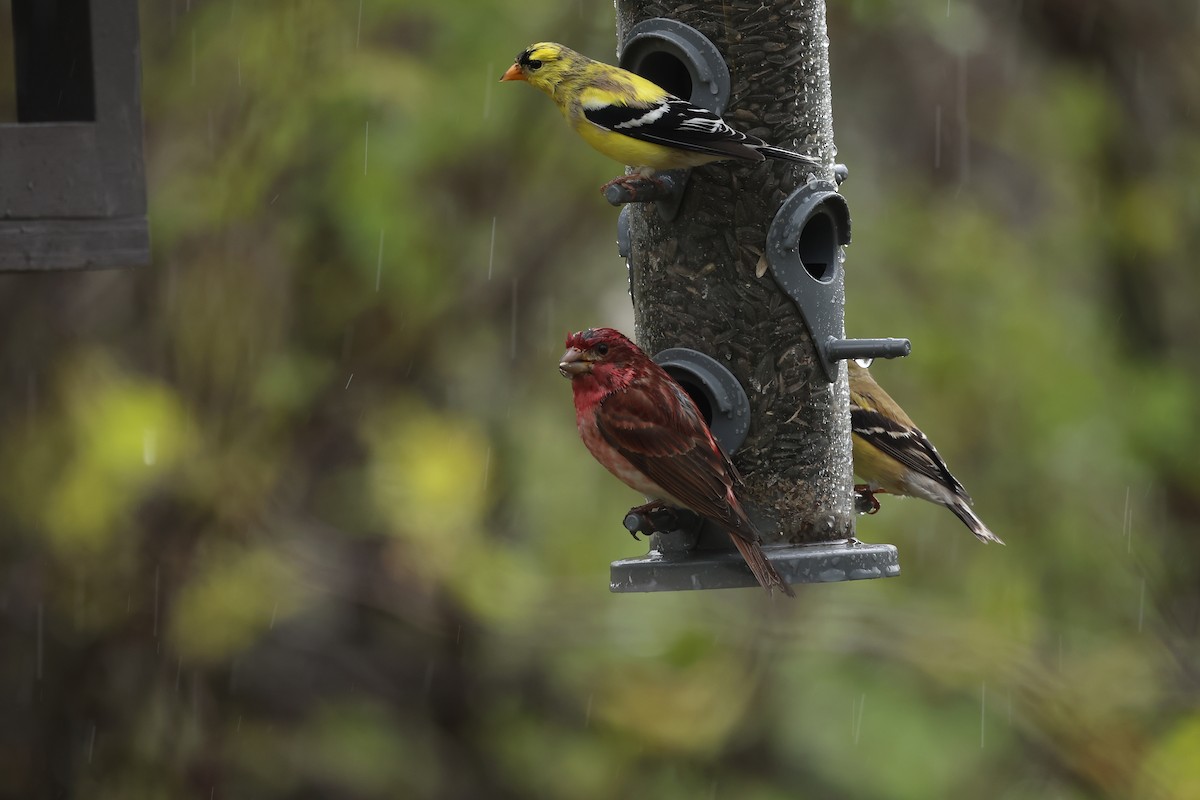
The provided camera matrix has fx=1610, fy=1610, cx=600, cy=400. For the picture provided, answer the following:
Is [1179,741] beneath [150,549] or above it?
beneath

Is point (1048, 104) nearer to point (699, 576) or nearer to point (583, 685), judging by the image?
point (583, 685)

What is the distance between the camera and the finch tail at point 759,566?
502 centimetres

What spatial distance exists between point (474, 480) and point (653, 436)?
125 inches

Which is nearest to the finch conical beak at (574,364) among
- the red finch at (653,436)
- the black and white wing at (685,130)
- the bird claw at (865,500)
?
the red finch at (653,436)

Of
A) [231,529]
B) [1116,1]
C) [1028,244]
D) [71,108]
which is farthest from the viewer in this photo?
[1028,244]

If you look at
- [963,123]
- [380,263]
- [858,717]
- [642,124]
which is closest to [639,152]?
[642,124]

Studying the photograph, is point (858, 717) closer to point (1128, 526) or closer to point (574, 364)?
point (1128, 526)

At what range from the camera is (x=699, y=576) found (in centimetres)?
523

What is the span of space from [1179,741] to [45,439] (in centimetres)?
564

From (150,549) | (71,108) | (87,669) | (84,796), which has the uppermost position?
(71,108)

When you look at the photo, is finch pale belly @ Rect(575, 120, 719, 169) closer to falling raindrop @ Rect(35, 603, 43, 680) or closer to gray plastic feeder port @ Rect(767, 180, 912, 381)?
gray plastic feeder port @ Rect(767, 180, 912, 381)

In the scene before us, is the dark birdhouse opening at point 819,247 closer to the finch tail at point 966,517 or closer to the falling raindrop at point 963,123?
the finch tail at point 966,517

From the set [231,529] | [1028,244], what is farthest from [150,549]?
[1028,244]

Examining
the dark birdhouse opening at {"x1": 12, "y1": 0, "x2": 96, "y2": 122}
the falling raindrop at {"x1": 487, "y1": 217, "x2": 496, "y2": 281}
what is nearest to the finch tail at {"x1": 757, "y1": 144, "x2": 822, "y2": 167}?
the dark birdhouse opening at {"x1": 12, "y1": 0, "x2": 96, "y2": 122}
